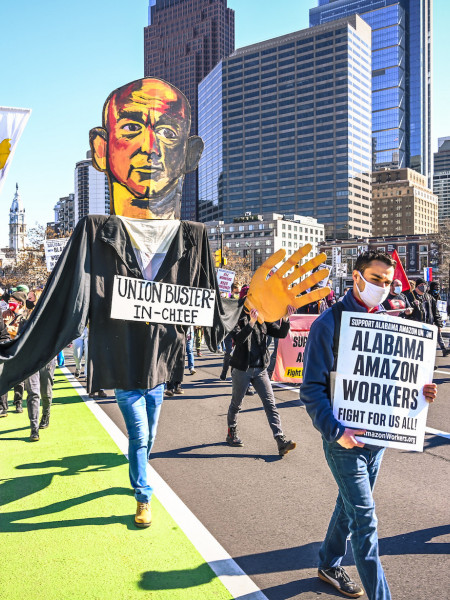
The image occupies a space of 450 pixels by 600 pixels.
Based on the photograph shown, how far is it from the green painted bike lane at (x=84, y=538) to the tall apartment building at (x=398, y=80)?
204 m

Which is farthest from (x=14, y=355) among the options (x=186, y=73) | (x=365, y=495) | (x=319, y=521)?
(x=186, y=73)

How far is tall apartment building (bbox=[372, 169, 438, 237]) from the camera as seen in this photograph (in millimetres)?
166150

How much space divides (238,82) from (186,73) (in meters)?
51.4

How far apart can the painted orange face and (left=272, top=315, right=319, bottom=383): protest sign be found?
504 cm

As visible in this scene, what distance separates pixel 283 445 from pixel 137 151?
3456mm

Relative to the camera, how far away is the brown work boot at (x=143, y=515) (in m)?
3.80

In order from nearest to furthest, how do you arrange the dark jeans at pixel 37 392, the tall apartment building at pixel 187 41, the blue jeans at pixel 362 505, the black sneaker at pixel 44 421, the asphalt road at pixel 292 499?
the blue jeans at pixel 362 505, the asphalt road at pixel 292 499, the dark jeans at pixel 37 392, the black sneaker at pixel 44 421, the tall apartment building at pixel 187 41

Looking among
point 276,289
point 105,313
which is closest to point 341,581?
point 276,289

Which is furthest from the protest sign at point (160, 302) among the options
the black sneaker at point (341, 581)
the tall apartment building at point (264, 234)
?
the tall apartment building at point (264, 234)

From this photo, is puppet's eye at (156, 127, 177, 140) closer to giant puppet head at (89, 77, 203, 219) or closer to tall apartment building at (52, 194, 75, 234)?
giant puppet head at (89, 77, 203, 219)

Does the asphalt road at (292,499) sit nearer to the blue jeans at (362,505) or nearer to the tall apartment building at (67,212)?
the blue jeans at (362,505)

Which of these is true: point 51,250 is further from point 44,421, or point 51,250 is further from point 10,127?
point 10,127

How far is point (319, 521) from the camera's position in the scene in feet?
13.1

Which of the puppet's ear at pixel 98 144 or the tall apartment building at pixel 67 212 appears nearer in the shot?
the puppet's ear at pixel 98 144
